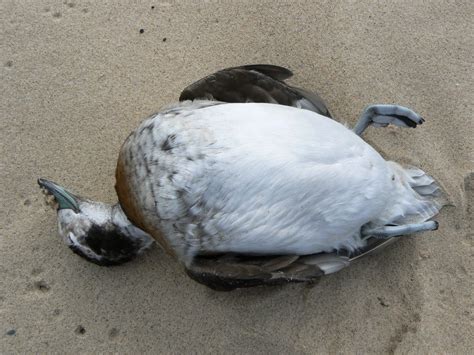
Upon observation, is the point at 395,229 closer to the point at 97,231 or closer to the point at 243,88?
the point at 243,88

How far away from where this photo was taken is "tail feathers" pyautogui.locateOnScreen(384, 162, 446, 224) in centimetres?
254

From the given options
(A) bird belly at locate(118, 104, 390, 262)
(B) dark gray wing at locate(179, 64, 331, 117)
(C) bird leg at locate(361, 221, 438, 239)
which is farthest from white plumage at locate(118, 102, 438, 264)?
(B) dark gray wing at locate(179, 64, 331, 117)

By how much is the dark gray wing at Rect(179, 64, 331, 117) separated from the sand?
1.58 ft

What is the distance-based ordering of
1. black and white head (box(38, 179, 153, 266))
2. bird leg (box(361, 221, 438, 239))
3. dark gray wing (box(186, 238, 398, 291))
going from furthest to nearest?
1. black and white head (box(38, 179, 153, 266))
2. bird leg (box(361, 221, 438, 239))
3. dark gray wing (box(186, 238, 398, 291))

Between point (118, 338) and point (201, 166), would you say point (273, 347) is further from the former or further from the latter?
point (201, 166)

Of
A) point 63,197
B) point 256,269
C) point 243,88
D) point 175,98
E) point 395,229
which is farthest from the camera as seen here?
point 175,98

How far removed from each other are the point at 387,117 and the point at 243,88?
2.67 feet

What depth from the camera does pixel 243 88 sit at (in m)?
2.60

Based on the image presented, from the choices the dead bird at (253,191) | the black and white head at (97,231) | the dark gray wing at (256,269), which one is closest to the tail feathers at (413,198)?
the dead bird at (253,191)

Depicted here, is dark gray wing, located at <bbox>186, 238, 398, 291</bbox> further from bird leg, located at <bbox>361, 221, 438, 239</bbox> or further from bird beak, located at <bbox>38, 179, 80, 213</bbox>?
bird beak, located at <bbox>38, 179, 80, 213</bbox>

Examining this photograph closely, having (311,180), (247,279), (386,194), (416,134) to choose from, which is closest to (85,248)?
(247,279)

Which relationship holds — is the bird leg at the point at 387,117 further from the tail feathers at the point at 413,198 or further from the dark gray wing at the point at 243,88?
the dark gray wing at the point at 243,88

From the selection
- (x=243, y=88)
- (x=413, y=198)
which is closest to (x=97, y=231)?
(x=243, y=88)

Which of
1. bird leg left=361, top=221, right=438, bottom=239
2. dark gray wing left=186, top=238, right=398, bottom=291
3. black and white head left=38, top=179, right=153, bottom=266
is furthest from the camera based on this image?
black and white head left=38, top=179, right=153, bottom=266
